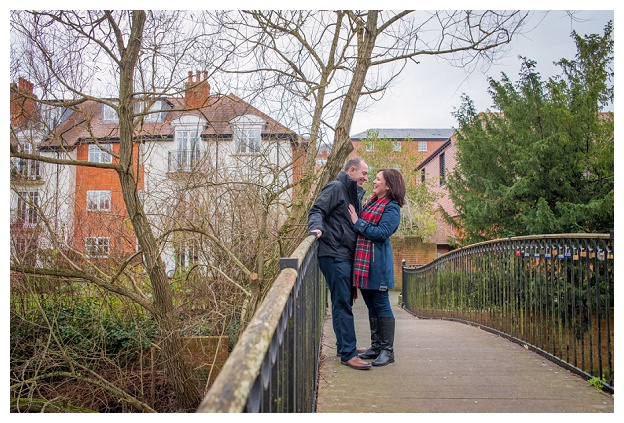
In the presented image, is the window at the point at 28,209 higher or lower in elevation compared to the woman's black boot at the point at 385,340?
higher

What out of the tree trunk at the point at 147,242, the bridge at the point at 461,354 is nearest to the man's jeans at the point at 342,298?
the bridge at the point at 461,354

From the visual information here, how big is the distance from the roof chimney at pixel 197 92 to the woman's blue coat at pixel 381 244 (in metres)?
2.88

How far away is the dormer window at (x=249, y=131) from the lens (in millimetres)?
7686

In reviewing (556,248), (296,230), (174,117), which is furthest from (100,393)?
(556,248)

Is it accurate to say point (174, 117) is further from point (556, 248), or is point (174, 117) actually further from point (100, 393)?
point (556, 248)

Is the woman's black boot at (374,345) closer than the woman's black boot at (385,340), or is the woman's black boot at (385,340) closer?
the woman's black boot at (385,340)

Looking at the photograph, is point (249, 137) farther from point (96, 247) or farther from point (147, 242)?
point (96, 247)

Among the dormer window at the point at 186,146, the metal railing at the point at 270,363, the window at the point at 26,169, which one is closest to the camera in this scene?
the metal railing at the point at 270,363

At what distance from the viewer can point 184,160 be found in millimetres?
8852

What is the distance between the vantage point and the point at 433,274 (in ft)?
36.1

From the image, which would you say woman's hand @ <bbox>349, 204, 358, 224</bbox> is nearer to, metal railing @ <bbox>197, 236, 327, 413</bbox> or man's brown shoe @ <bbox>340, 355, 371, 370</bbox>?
man's brown shoe @ <bbox>340, 355, 371, 370</bbox>

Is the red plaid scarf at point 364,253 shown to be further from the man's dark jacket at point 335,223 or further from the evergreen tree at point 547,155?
the evergreen tree at point 547,155

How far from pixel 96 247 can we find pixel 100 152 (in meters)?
1.60

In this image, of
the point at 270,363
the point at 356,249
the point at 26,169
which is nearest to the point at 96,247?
the point at 26,169
